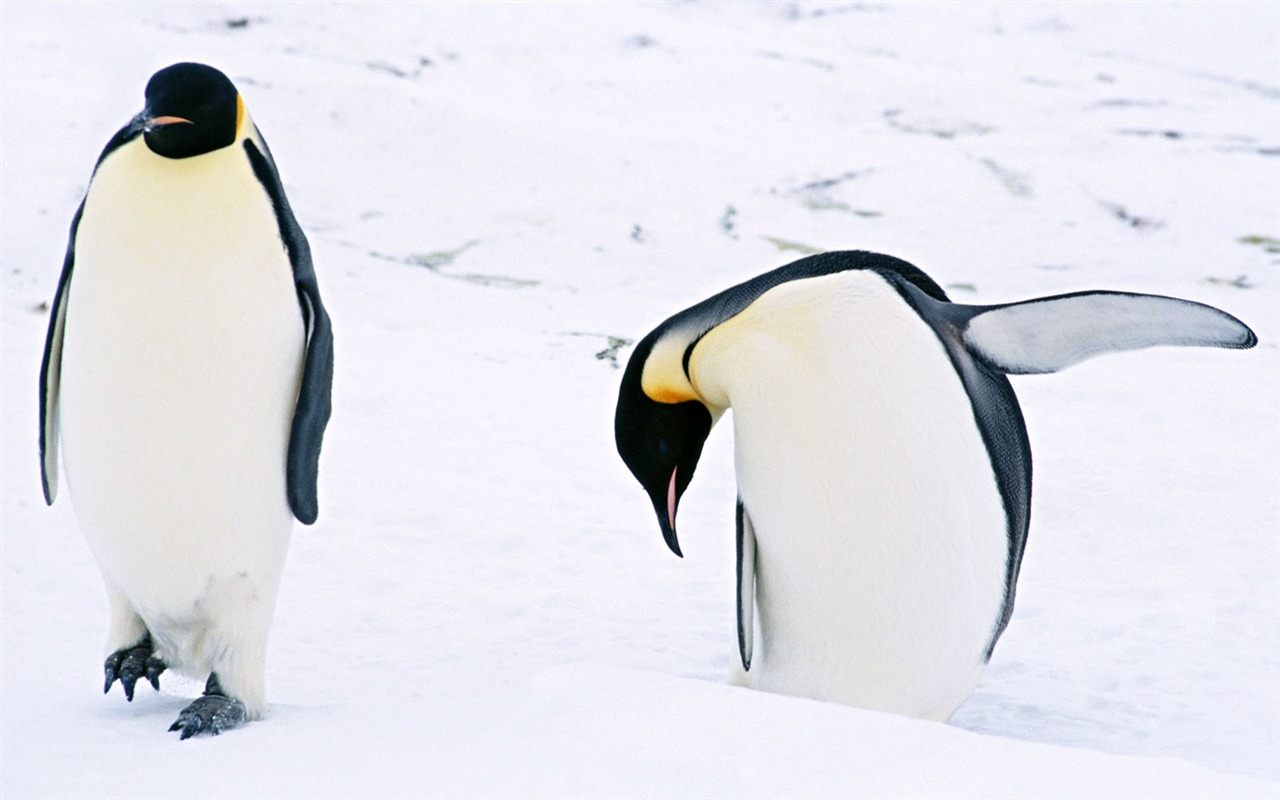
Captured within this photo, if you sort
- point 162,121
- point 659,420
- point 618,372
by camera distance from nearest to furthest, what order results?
point 162,121 → point 659,420 → point 618,372

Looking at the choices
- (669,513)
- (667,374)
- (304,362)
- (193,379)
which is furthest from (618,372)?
(193,379)

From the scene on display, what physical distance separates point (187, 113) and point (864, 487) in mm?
1082

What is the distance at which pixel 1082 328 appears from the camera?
1.88 metres

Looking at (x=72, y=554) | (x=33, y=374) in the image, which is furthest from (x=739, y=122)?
(x=72, y=554)

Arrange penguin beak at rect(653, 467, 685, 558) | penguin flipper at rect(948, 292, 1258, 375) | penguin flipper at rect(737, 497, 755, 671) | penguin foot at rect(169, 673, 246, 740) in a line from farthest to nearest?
penguin beak at rect(653, 467, 685, 558) → penguin flipper at rect(737, 497, 755, 671) → penguin flipper at rect(948, 292, 1258, 375) → penguin foot at rect(169, 673, 246, 740)

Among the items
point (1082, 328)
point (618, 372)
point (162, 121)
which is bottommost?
point (618, 372)

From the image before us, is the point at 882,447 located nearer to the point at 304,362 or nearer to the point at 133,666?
the point at 304,362

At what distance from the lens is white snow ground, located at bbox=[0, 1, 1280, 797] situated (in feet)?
4.39

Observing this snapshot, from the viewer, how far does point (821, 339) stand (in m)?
1.89

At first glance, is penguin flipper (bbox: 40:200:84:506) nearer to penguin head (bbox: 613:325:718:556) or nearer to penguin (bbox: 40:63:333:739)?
penguin (bbox: 40:63:333:739)

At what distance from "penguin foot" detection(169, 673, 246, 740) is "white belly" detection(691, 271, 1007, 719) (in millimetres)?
816

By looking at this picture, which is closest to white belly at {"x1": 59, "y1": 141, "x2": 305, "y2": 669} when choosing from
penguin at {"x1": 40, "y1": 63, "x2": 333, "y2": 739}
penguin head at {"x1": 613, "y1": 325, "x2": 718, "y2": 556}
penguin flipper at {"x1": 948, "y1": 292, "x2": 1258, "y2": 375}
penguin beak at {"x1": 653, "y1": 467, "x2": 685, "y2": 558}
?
penguin at {"x1": 40, "y1": 63, "x2": 333, "y2": 739}

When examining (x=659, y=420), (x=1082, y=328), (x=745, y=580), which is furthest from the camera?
(x=659, y=420)

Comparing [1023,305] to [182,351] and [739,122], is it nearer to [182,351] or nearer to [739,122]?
[182,351]
